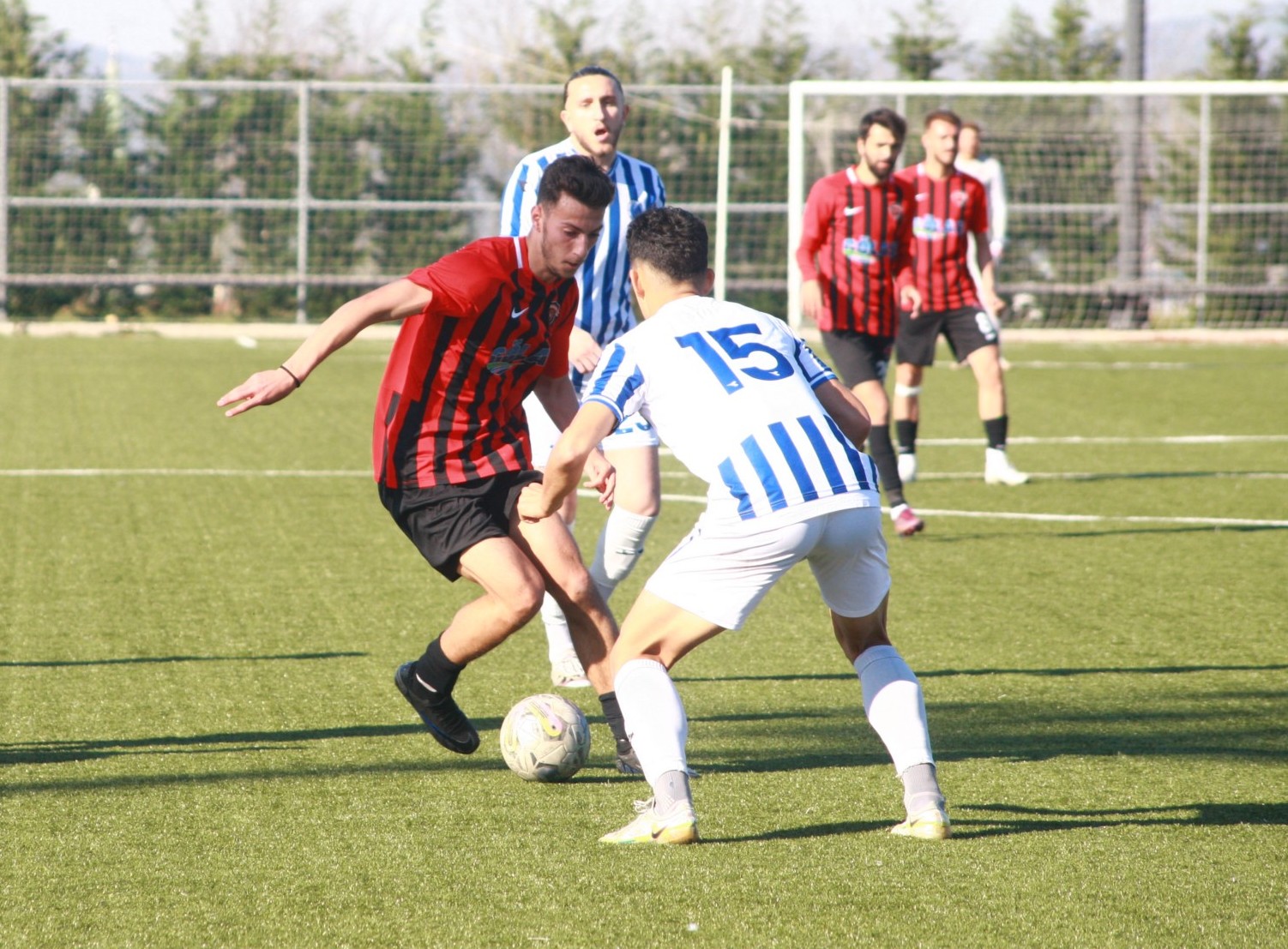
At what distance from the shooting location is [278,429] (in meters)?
12.0

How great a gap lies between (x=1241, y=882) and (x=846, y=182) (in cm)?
523

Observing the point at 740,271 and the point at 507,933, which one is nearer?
the point at 507,933

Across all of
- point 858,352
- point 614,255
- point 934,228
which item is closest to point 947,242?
point 934,228

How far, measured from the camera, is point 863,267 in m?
8.09

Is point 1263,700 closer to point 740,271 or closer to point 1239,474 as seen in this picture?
point 1239,474

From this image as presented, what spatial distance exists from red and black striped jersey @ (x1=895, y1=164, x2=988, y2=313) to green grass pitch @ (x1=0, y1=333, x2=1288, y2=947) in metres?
1.12

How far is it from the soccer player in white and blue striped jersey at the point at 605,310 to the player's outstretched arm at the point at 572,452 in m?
1.39

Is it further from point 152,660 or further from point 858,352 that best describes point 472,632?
point 858,352

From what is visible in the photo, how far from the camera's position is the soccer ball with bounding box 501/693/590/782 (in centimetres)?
412

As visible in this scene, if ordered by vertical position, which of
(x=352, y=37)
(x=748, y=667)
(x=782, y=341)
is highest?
(x=352, y=37)

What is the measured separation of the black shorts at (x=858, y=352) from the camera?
26.6ft

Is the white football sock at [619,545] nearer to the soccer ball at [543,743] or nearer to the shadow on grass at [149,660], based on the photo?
the shadow on grass at [149,660]

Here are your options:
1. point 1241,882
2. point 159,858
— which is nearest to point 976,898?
point 1241,882

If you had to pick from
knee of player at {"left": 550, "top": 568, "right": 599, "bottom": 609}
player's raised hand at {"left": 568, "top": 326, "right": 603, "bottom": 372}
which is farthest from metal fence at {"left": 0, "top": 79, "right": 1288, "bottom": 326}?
knee of player at {"left": 550, "top": 568, "right": 599, "bottom": 609}
